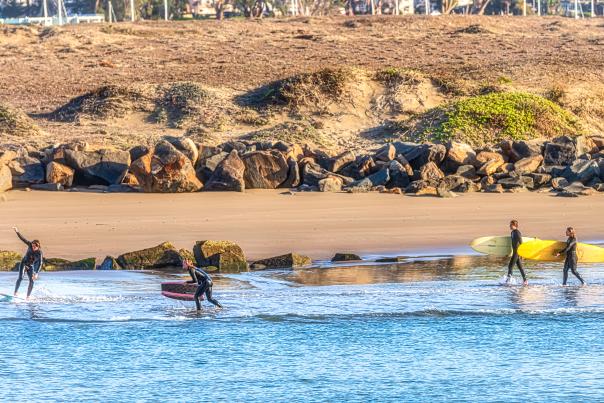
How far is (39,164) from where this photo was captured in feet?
112

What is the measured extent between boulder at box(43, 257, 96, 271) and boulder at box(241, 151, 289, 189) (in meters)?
9.76

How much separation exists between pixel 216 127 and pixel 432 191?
1150 cm

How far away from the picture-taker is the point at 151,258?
2417 cm

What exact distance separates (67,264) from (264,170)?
10.3 metres

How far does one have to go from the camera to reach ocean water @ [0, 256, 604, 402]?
17.9 metres

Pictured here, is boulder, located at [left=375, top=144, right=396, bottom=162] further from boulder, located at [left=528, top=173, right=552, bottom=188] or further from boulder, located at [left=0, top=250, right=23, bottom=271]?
boulder, located at [left=0, top=250, right=23, bottom=271]

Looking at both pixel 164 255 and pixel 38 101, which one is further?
pixel 38 101

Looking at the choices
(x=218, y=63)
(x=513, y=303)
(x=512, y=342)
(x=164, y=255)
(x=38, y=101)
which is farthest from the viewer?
(x=218, y=63)

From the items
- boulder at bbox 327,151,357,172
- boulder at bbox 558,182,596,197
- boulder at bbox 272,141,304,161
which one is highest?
boulder at bbox 272,141,304,161

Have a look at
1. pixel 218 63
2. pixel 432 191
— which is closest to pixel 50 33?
pixel 218 63

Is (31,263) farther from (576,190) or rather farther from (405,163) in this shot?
(576,190)

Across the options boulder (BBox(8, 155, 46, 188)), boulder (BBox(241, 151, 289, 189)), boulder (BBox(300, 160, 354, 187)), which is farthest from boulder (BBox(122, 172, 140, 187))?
boulder (BBox(300, 160, 354, 187))

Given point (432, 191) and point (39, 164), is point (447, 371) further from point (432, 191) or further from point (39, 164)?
point (39, 164)

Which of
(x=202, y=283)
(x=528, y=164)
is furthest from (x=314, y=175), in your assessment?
(x=202, y=283)
